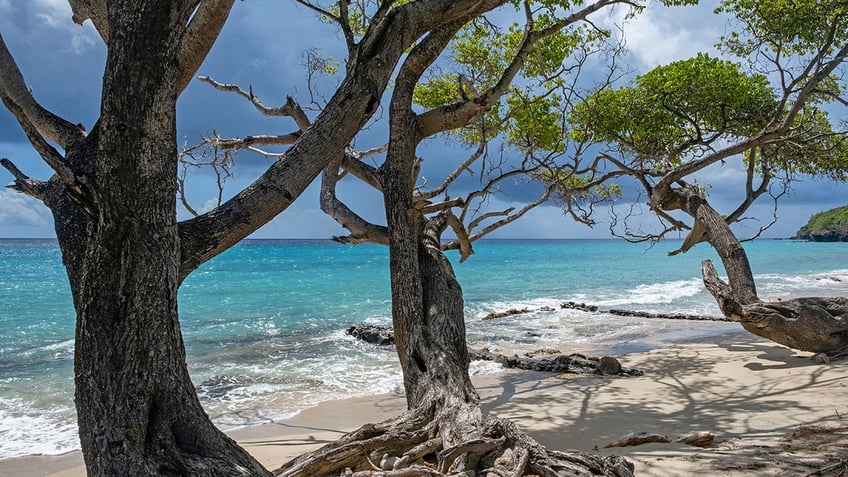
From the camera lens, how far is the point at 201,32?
11.5 ft

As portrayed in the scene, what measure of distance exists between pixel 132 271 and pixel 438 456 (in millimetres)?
2029

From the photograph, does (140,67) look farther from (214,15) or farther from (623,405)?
(623,405)

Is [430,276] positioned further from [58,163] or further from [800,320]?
[800,320]

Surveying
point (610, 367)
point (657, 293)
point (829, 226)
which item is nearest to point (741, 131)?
point (610, 367)

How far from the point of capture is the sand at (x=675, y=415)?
367cm

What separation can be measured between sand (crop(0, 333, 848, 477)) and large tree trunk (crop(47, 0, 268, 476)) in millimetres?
2873

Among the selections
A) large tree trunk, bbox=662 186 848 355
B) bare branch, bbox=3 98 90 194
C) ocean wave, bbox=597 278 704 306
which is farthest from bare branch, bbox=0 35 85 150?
ocean wave, bbox=597 278 704 306

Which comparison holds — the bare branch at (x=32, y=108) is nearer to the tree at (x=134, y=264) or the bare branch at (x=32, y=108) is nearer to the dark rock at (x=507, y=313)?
the tree at (x=134, y=264)

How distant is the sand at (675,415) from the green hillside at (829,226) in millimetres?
94991

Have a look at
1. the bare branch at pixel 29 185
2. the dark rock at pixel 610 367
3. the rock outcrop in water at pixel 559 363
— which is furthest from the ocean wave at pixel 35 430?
the dark rock at pixel 610 367

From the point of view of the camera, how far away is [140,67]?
219 centimetres

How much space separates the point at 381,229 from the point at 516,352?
6.85 metres

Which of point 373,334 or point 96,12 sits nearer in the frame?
point 96,12

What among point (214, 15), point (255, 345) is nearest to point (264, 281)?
point (255, 345)
